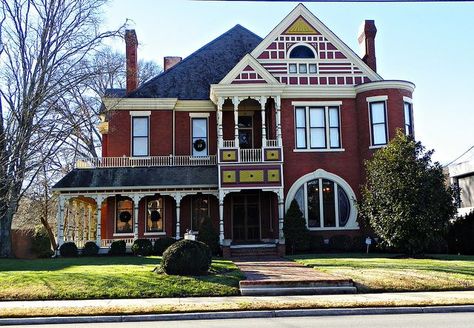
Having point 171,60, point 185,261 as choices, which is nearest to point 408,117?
point 185,261

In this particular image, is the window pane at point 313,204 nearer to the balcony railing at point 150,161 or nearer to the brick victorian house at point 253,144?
the brick victorian house at point 253,144

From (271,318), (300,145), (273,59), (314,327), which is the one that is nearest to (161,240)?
(300,145)

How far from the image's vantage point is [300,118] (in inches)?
1112

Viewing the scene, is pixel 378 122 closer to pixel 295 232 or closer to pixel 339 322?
pixel 295 232

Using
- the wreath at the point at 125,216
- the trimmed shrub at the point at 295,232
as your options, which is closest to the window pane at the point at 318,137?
the trimmed shrub at the point at 295,232

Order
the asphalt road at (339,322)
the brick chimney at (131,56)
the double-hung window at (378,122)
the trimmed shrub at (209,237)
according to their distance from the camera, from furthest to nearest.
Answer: the brick chimney at (131,56)
the double-hung window at (378,122)
the trimmed shrub at (209,237)
the asphalt road at (339,322)

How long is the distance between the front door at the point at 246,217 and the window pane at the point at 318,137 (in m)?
4.36

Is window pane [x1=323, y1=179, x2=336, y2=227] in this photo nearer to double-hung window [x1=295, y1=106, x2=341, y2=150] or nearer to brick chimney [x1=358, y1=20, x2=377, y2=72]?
double-hung window [x1=295, y1=106, x2=341, y2=150]

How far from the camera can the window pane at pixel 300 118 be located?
28.2m

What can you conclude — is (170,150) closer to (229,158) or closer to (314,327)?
(229,158)

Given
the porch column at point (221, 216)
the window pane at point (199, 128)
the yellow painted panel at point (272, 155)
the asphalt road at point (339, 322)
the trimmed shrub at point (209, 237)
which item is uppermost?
the window pane at point (199, 128)

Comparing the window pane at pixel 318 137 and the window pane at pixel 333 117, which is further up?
the window pane at pixel 333 117

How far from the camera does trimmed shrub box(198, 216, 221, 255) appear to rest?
25031 mm

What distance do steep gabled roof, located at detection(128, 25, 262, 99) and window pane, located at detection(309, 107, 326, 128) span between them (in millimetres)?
6075
